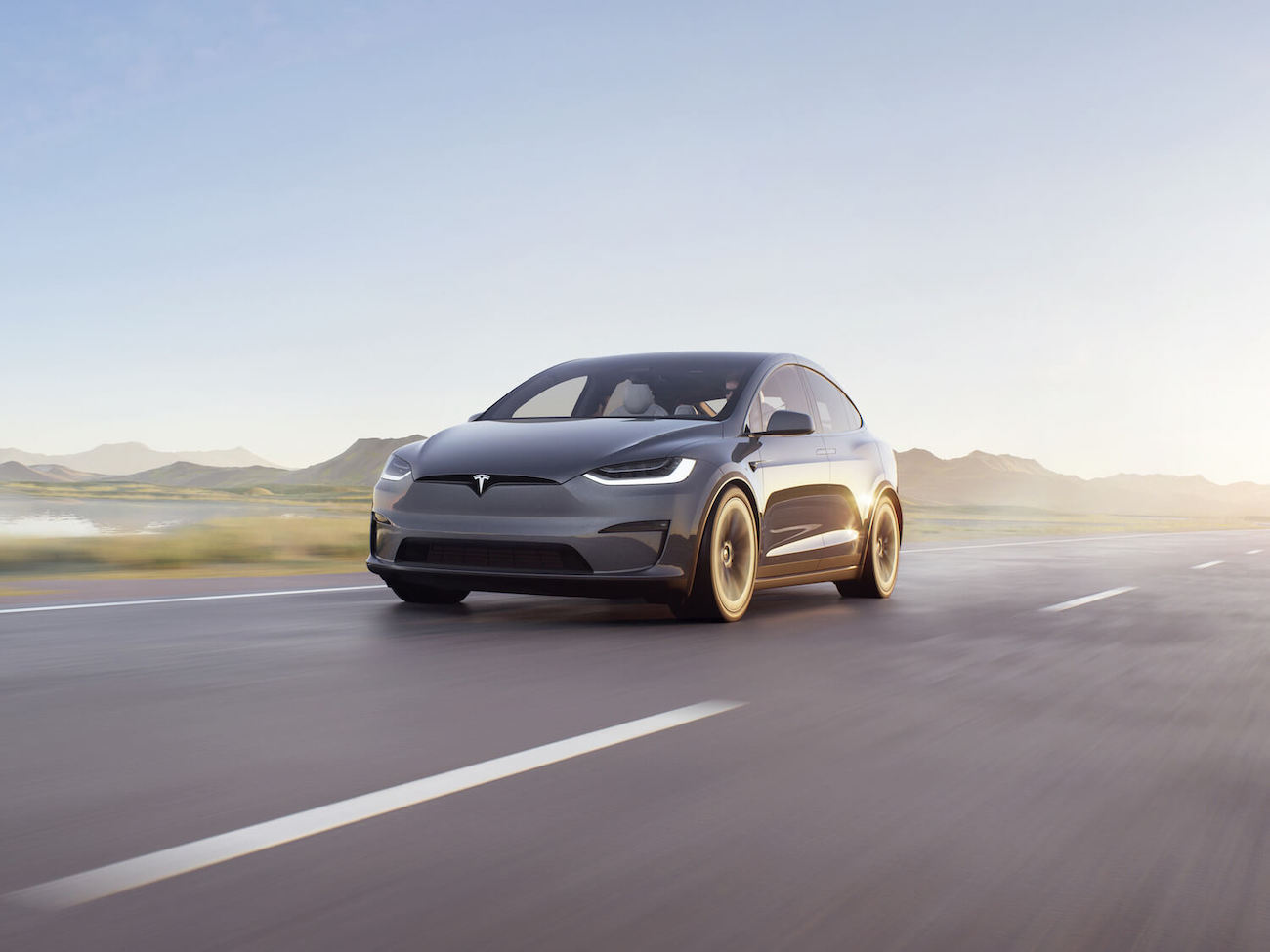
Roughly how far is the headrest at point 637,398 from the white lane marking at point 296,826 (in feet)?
14.4

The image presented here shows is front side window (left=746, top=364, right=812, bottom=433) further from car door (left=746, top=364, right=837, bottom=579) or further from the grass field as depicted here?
the grass field

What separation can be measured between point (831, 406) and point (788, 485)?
1534 millimetres

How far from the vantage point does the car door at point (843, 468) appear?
9.56 m

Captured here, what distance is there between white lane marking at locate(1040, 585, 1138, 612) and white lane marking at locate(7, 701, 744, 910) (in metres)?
5.68

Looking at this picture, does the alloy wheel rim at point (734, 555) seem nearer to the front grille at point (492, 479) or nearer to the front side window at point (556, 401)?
the front grille at point (492, 479)

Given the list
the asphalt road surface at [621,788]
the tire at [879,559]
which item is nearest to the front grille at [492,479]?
the asphalt road surface at [621,788]

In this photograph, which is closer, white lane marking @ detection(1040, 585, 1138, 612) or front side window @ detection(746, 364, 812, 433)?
front side window @ detection(746, 364, 812, 433)

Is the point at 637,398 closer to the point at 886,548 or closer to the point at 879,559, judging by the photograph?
the point at 879,559

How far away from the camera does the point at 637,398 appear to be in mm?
9188

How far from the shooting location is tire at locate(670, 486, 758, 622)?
309 inches

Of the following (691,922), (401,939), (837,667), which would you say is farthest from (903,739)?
(401,939)

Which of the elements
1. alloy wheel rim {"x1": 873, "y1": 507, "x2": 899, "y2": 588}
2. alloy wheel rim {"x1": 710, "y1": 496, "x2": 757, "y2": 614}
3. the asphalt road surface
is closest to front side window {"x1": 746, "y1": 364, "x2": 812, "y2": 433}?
alloy wheel rim {"x1": 710, "y1": 496, "x2": 757, "y2": 614}

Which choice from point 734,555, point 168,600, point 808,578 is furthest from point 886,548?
point 168,600

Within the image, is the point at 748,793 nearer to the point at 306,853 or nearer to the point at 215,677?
the point at 306,853
